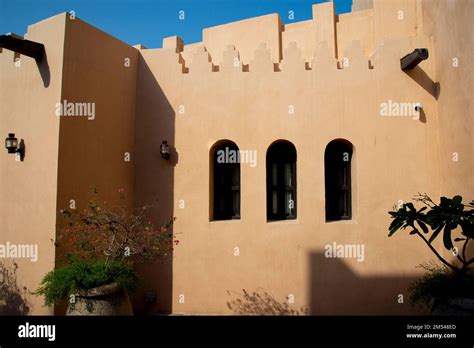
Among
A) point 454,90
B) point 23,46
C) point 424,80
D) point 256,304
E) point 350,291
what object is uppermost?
point 23,46

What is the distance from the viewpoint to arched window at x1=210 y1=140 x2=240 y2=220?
7102mm

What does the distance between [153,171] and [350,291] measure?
13.4 ft

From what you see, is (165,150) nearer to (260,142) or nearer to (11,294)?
(260,142)

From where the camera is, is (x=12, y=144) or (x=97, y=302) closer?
(x=97, y=302)

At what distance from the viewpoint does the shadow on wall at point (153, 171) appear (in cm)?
690

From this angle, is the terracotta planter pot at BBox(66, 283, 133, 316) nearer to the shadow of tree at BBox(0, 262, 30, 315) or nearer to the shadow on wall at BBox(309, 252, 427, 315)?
the shadow of tree at BBox(0, 262, 30, 315)

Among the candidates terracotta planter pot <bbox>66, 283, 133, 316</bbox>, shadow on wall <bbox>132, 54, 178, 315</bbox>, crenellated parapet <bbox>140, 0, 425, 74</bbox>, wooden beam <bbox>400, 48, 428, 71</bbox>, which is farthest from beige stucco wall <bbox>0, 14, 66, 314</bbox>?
wooden beam <bbox>400, 48, 428, 71</bbox>

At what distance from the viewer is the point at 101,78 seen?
6.55 m

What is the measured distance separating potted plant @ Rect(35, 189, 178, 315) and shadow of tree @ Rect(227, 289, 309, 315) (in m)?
1.64

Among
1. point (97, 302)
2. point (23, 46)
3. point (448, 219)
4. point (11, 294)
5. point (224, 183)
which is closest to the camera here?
point (448, 219)

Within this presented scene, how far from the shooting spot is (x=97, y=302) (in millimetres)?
4855

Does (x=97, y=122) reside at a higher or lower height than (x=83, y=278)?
higher

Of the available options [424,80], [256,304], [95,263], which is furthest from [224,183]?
[424,80]

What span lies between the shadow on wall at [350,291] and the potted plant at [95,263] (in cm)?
268
